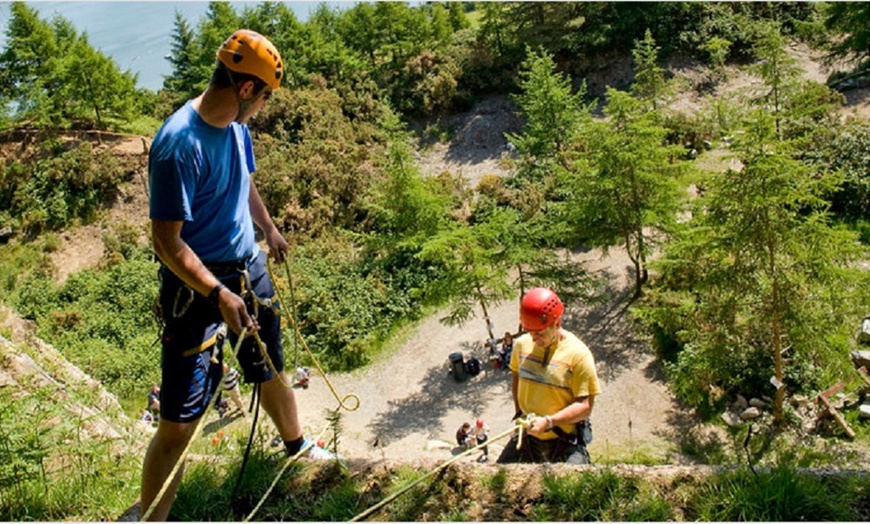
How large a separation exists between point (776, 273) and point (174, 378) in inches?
377

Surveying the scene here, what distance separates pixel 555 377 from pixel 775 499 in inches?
56.8

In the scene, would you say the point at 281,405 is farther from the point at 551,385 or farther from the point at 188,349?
the point at 551,385

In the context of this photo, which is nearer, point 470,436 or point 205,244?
point 205,244

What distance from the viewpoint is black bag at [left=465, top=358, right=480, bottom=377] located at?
50.1 feet

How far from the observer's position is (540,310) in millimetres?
4129

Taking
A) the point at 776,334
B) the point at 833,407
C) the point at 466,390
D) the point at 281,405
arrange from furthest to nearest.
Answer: the point at 466,390, the point at 833,407, the point at 776,334, the point at 281,405

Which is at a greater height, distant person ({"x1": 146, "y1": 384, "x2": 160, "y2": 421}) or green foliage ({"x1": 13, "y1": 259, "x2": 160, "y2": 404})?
green foliage ({"x1": 13, "y1": 259, "x2": 160, "y2": 404})

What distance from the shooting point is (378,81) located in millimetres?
31625

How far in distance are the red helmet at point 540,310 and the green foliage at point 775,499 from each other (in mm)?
1343

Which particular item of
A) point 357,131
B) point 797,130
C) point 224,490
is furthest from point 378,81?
point 224,490

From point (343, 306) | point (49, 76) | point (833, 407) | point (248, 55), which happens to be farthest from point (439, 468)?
point (49, 76)

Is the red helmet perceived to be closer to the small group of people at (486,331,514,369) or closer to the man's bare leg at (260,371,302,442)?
the man's bare leg at (260,371,302,442)

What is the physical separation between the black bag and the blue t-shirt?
12.0 metres

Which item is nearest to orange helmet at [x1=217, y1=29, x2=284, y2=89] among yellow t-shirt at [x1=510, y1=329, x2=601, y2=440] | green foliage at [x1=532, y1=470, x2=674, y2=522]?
yellow t-shirt at [x1=510, y1=329, x2=601, y2=440]
